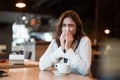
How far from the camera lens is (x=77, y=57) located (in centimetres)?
158

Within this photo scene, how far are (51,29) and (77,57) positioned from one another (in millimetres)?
8427

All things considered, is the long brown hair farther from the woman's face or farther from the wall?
the wall

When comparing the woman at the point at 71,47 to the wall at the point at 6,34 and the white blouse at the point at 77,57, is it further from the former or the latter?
the wall at the point at 6,34

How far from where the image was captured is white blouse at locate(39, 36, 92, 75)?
5.14ft

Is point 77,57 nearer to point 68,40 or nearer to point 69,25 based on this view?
point 68,40

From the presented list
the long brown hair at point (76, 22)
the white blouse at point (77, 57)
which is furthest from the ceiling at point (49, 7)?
the white blouse at point (77, 57)

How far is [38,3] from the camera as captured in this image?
27.6 ft

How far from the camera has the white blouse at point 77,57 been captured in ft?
5.14

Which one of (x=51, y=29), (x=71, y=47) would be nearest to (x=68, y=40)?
(x=71, y=47)

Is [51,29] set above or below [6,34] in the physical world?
above

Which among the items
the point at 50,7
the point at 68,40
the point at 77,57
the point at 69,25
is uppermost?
the point at 50,7

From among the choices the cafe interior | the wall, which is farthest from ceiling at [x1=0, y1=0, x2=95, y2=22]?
the wall

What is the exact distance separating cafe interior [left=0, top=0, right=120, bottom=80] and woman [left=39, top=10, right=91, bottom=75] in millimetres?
274

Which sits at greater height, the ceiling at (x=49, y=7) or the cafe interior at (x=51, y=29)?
the ceiling at (x=49, y=7)
